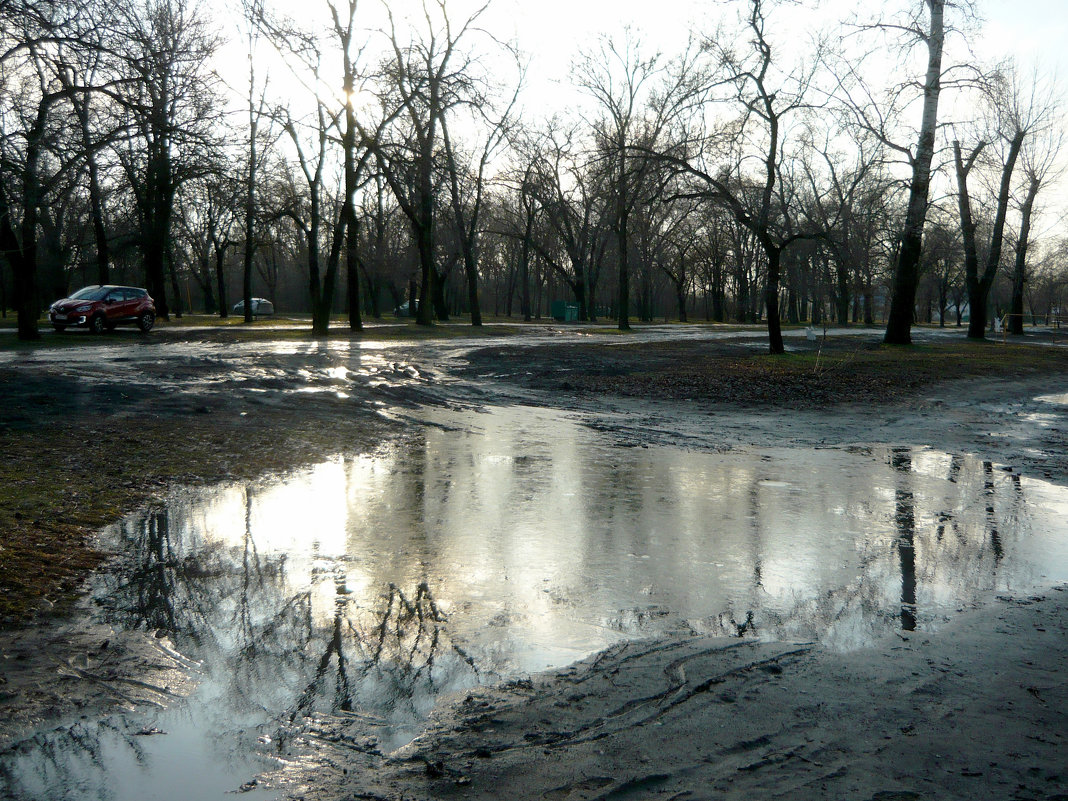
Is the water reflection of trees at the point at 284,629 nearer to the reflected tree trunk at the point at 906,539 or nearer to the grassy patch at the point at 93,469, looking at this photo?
the grassy patch at the point at 93,469

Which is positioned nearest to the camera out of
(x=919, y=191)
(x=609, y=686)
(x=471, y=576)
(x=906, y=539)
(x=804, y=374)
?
(x=609, y=686)

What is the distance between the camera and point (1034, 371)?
2275 cm

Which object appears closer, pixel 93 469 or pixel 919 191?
pixel 93 469

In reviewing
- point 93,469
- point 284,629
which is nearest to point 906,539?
point 284,629

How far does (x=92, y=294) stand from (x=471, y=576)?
28.9 meters

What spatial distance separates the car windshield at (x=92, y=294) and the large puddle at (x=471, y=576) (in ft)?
80.4

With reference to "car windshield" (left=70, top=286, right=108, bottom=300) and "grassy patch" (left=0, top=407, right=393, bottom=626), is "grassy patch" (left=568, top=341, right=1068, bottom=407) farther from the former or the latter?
"car windshield" (left=70, top=286, right=108, bottom=300)

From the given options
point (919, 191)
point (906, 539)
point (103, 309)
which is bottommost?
point (906, 539)

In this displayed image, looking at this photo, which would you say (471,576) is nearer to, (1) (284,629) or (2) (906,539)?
(1) (284,629)

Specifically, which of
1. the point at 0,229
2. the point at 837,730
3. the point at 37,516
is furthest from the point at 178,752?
the point at 0,229

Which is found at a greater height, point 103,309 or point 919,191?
point 919,191

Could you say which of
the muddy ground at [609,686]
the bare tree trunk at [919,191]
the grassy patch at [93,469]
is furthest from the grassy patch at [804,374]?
the grassy patch at [93,469]

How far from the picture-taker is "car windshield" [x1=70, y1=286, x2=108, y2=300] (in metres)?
29.7

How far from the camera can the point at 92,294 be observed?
29.9 meters
